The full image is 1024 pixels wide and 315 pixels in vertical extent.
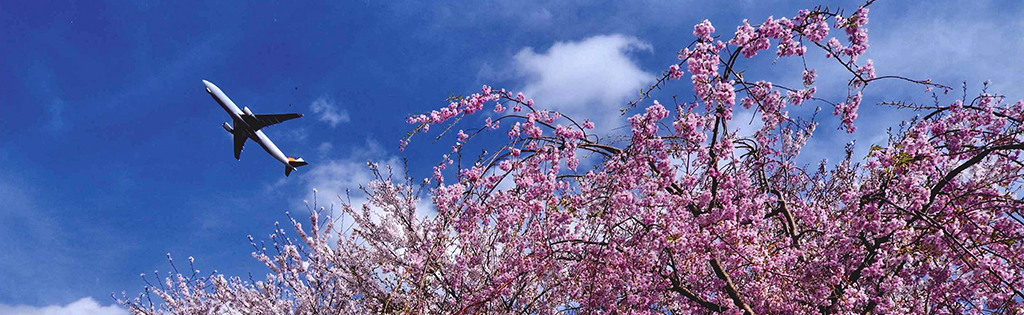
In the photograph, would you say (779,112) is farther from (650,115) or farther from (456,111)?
(456,111)

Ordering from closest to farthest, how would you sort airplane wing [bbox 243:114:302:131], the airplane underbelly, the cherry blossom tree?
the cherry blossom tree, airplane wing [bbox 243:114:302:131], the airplane underbelly

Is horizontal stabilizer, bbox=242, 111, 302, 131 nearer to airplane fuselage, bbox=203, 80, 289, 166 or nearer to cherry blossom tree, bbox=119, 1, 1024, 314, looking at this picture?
airplane fuselage, bbox=203, 80, 289, 166

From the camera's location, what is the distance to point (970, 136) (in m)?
4.87

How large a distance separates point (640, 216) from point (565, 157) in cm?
89

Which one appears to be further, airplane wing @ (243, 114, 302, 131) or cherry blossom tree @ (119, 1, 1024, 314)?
airplane wing @ (243, 114, 302, 131)

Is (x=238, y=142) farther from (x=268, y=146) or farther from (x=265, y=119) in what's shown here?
(x=265, y=119)

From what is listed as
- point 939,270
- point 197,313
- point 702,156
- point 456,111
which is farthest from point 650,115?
point 197,313

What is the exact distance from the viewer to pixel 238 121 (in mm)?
28891

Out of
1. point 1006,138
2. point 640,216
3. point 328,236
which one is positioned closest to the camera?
point 1006,138

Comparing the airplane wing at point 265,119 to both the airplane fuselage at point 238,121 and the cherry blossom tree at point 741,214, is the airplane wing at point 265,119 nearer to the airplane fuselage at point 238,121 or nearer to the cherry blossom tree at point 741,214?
the airplane fuselage at point 238,121

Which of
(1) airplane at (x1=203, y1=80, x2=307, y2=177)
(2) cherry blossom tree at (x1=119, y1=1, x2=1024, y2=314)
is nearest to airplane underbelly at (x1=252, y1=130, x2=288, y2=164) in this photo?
(1) airplane at (x1=203, y1=80, x2=307, y2=177)

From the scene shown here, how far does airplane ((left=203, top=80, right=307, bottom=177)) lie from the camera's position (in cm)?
2716

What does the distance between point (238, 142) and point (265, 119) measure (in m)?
5.66

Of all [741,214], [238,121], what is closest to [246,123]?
[238,121]
